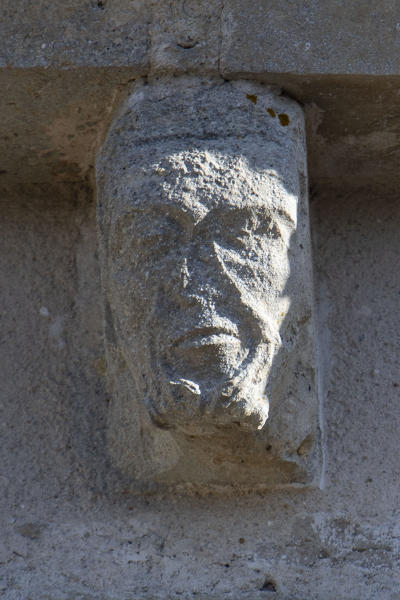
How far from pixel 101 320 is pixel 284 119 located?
0.51 metres

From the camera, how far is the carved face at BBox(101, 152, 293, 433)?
4.40ft

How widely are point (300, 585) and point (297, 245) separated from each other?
1.84 feet

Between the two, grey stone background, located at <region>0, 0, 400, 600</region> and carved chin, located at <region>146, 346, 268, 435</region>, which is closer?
carved chin, located at <region>146, 346, 268, 435</region>

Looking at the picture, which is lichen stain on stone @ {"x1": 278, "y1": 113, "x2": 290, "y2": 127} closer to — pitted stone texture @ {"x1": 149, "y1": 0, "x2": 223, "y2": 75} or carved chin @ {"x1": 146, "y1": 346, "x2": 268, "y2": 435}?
pitted stone texture @ {"x1": 149, "y1": 0, "x2": 223, "y2": 75}

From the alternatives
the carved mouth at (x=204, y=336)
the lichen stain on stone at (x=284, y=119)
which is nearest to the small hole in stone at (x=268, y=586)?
the carved mouth at (x=204, y=336)

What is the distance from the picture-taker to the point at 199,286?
137cm

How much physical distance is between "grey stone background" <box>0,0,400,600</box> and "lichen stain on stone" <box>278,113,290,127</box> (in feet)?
0.17

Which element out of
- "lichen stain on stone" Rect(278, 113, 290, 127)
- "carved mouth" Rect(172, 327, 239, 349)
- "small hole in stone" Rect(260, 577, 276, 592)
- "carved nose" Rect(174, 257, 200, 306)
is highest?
"lichen stain on stone" Rect(278, 113, 290, 127)

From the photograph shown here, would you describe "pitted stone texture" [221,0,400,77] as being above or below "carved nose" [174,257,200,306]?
above

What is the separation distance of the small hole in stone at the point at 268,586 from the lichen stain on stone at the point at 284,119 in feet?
2.48

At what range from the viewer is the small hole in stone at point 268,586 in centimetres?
153

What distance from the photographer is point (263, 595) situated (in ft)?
4.97

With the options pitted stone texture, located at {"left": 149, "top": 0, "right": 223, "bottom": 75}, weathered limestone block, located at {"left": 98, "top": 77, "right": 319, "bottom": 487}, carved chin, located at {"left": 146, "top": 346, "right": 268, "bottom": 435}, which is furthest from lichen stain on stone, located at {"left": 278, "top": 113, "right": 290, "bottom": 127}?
carved chin, located at {"left": 146, "top": 346, "right": 268, "bottom": 435}

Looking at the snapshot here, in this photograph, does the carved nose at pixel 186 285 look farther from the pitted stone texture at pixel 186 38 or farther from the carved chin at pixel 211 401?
the pitted stone texture at pixel 186 38
